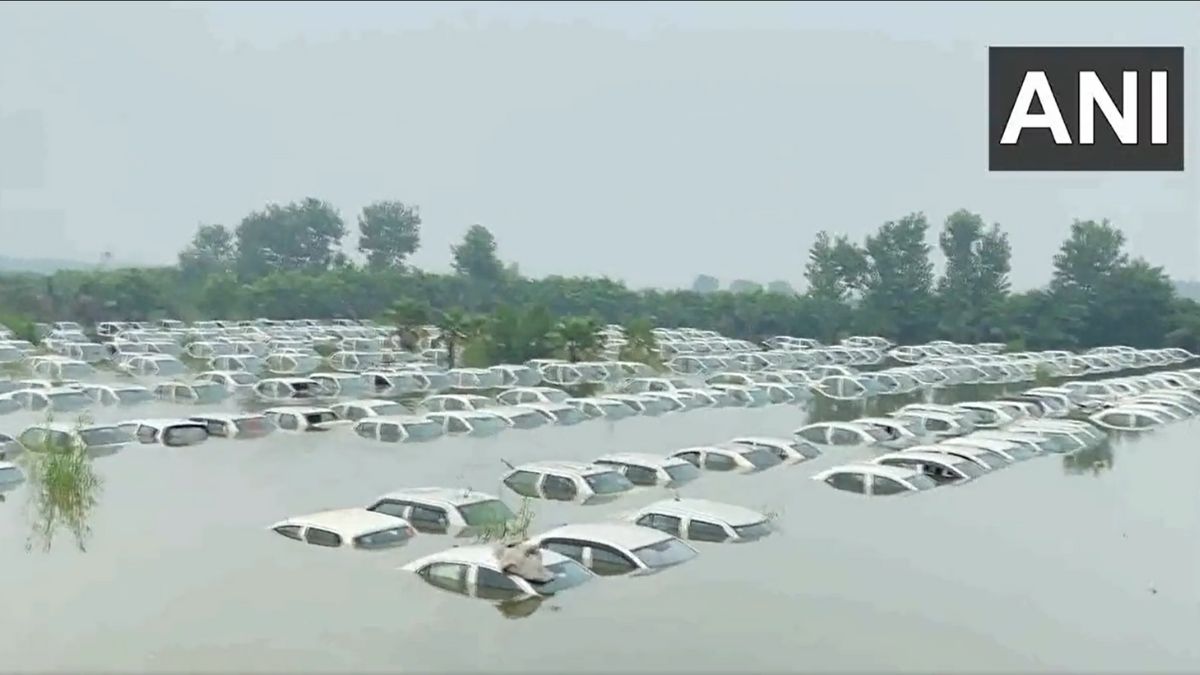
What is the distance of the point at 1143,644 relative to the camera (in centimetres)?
845

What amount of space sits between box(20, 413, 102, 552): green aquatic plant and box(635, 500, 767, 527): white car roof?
5.09m

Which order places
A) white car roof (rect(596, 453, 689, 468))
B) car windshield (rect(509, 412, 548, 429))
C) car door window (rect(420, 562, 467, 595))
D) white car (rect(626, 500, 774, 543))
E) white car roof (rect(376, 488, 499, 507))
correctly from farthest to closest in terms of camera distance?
1. car windshield (rect(509, 412, 548, 429))
2. white car roof (rect(596, 453, 689, 468))
3. white car roof (rect(376, 488, 499, 507))
4. white car (rect(626, 500, 774, 543))
5. car door window (rect(420, 562, 467, 595))

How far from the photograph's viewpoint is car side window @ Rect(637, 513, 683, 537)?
35.8ft

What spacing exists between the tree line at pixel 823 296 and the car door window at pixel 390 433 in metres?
19.0

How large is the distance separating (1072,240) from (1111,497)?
29860 mm

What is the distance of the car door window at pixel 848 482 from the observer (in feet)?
43.4

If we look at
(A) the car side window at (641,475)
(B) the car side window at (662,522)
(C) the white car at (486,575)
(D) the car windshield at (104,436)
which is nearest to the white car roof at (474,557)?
(C) the white car at (486,575)

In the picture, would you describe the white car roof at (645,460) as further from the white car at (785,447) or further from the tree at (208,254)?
the tree at (208,254)

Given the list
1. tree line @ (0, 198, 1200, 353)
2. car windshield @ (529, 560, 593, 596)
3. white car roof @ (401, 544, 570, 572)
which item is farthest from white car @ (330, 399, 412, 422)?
tree line @ (0, 198, 1200, 353)

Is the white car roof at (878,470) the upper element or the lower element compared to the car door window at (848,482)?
upper

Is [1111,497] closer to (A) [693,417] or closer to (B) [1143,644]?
(B) [1143,644]

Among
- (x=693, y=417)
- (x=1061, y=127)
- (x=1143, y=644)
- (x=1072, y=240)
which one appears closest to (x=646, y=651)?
(x=1143, y=644)

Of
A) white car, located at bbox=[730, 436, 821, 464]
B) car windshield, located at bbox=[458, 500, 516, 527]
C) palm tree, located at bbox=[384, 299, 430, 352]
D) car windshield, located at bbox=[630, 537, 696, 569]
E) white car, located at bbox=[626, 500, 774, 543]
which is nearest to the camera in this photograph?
car windshield, located at bbox=[630, 537, 696, 569]

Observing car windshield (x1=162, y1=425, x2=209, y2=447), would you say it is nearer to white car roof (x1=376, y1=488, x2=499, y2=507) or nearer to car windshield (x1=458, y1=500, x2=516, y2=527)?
white car roof (x1=376, y1=488, x2=499, y2=507)
